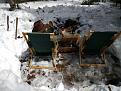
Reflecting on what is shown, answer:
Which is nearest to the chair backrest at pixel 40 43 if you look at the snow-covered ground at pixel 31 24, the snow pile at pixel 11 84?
the snow-covered ground at pixel 31 24

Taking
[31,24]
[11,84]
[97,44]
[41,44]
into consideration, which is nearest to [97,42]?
[97,44]

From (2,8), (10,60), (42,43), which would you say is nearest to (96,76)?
(42,43)

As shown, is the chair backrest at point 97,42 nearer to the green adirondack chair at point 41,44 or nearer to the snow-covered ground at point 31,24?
the snow-covered ground at point 31,24

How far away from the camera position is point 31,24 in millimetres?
11844

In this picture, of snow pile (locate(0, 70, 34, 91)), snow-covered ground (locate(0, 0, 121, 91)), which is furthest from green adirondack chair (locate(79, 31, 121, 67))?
snow pile (locate(0, 70, 34, 91))

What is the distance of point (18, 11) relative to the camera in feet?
44.1

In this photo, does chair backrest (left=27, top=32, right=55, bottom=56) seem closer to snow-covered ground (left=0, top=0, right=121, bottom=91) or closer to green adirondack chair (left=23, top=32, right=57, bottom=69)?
green adirondack chair (left=23, top=32, right=57, bottom=69)

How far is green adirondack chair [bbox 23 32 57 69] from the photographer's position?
8.63 m

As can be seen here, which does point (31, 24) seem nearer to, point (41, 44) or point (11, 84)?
point (41, 44)

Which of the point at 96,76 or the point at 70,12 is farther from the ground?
the point at 70,12

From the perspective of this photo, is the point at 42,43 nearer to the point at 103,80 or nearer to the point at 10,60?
the point at 10,60

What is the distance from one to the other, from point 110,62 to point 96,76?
83 centimetres

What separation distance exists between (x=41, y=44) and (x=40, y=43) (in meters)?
0.04

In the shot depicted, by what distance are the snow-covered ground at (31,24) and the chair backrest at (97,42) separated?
580 millimetres
